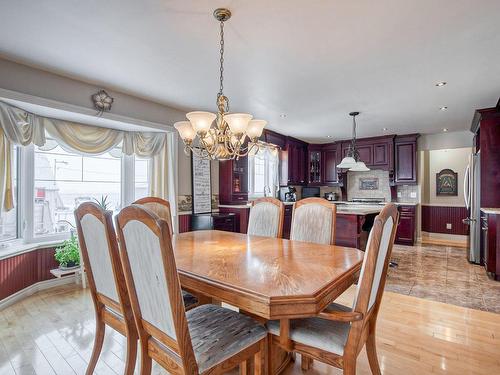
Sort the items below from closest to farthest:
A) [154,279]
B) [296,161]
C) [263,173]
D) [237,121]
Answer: [154,279] < [237,121] < [263,173] < [296,161]

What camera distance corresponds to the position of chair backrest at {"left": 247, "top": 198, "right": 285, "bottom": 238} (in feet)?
8.80

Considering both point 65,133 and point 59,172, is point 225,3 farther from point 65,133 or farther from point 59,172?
point 59,172

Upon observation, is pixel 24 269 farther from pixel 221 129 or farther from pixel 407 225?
pixel 407 225

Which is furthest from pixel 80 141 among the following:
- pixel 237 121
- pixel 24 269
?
pixel 237 121

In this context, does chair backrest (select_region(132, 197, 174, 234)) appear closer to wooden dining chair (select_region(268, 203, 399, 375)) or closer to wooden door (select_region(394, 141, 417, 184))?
wooden dining chair (select_region(268, 203, 399, 375))

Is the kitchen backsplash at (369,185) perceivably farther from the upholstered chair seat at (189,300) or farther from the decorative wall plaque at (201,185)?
the upholstered chair seat at (189,300)

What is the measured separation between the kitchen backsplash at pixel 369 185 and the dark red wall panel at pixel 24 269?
6304 mm

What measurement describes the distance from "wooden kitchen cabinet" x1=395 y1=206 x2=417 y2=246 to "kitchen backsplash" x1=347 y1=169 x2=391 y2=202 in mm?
734

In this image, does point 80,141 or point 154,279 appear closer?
point 154,279

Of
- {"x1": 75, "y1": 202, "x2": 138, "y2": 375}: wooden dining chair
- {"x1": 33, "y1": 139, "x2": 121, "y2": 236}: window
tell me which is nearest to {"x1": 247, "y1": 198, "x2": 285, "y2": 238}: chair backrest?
{"x1": 75, "y1": 202, "x2": 138, "y2": 375}: wooden dining chair

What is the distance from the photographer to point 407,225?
580 centimetres

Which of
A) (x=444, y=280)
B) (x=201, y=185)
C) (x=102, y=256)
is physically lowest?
(x=444, y=280)

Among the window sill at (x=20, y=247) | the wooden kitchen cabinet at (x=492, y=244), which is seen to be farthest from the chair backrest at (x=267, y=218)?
the wooden kitchen cabinet at (x=492, y=244)

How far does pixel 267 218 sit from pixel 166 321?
174cm
